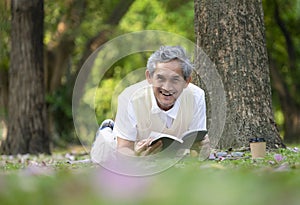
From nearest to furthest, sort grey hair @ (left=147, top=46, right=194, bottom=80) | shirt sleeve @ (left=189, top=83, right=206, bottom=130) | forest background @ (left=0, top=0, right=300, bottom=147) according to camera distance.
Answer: grey hair @ (left=147, top=46, right=194, bottom=80)
shirt sleeve @ (left=189, top=83, right=206, bottom=130)
forest background @ (left=0, top=0, right=300, bottom=147)

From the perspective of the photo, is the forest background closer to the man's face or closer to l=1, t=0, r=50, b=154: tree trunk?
l=1, t=0, r=50, b=154: tree trunk

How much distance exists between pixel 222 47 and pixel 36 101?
517 centimetres

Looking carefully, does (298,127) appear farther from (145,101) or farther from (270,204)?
(270,204)

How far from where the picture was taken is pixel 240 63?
6.61 metres

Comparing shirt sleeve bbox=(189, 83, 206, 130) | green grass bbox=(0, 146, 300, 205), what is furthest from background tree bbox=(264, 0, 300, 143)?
green grass bbox=(0, 146, 300, 205)

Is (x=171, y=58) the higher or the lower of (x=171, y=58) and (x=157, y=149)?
the higher

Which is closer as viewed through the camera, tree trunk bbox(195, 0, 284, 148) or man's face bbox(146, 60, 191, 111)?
man's face bbox(146, 60, 191, 111)

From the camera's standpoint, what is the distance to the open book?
4.23 metres

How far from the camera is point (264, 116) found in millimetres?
6531

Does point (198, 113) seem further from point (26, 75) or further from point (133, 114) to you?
point (26, 75)

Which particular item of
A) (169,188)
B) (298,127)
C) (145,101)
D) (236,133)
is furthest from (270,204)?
(298,127)

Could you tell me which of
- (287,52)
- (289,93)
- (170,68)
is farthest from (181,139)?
(287,52)

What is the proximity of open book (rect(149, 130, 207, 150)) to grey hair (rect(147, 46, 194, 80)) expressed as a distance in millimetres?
364

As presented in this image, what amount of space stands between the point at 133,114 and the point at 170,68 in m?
0.43
